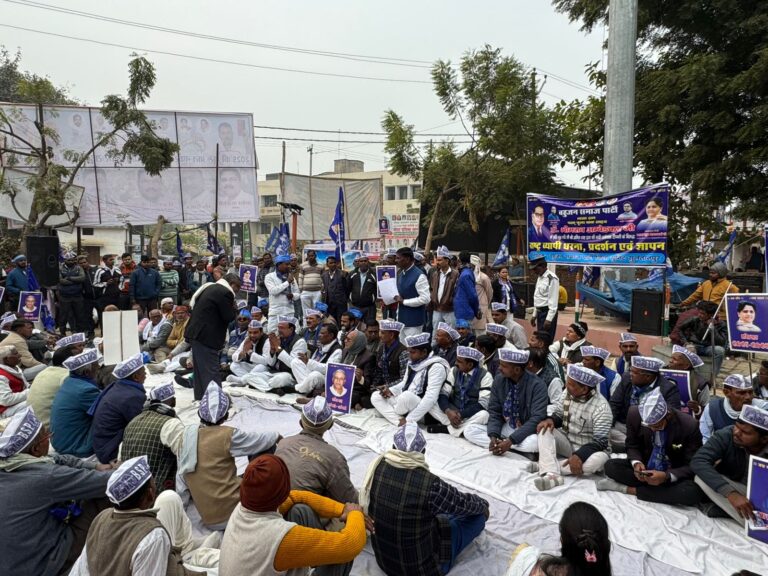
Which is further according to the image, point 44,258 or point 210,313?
point 44,258

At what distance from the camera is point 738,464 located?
3.96 metres

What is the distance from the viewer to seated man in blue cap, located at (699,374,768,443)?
14.2 ft

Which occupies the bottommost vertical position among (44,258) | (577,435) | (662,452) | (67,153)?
(577,435)

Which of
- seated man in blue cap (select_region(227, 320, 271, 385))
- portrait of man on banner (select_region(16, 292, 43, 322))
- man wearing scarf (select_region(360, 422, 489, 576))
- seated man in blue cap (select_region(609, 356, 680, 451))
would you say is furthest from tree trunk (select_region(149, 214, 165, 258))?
man wearing scarf (select_region(360, 422, 489, 576))

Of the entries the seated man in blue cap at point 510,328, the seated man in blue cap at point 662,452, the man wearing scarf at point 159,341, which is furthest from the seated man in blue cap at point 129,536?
the man wearing scarf at point 159,341

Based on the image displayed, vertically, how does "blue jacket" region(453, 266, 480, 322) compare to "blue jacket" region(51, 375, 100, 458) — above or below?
above

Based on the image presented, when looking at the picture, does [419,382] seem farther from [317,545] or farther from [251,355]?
[317,545]

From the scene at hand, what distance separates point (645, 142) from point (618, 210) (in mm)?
5244

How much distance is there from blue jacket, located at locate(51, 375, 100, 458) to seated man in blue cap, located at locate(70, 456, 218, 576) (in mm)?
2249

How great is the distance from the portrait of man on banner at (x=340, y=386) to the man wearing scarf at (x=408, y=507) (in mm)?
2989

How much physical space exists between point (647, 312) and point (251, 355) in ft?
21.9

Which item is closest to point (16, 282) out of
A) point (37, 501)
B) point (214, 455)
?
point (214, 455)

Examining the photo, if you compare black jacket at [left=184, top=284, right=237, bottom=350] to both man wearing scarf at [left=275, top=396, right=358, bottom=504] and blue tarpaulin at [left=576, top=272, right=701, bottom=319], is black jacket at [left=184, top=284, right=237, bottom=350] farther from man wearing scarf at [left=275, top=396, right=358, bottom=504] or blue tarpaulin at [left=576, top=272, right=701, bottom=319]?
blue tarpaulin at [left=576, top=272, right=701, bottom=319]

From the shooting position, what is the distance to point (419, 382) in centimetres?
599
